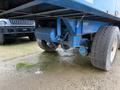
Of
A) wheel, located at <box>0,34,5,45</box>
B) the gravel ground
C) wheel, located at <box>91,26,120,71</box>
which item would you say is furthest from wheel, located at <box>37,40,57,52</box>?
wheel, located at <box>0,34,5,45</box>

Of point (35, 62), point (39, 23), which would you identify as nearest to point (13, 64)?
point (35, 62)

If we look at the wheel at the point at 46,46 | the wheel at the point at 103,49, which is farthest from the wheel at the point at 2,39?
the wheel at the point at 103,49

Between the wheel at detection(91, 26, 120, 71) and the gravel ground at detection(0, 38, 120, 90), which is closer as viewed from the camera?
the gravel ground at detection(0, 38, 120, 90)

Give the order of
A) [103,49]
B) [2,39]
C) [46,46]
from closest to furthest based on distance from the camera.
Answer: [103,49], [46,46], [2,39]

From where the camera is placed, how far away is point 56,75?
2807mm

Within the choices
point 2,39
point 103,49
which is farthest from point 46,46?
point 2,39

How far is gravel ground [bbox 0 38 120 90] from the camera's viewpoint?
239 cm

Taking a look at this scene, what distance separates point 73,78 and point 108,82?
574 mm

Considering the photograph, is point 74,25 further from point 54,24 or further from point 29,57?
point 29,57

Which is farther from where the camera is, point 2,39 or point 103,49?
point 2,39

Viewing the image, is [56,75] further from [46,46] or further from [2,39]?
[2,39]

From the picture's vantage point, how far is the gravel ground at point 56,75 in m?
2.39

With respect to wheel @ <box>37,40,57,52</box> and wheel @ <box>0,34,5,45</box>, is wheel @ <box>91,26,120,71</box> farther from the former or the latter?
wheel @ <box>0,34,5,45</box>

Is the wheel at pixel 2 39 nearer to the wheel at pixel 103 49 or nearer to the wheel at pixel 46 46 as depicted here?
the wheel at pixel 46 46
